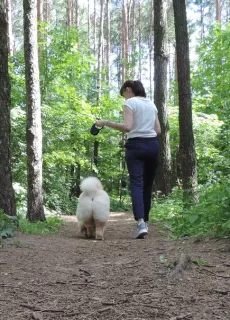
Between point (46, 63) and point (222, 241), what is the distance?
32.1ft

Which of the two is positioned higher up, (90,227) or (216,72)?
(216,72)

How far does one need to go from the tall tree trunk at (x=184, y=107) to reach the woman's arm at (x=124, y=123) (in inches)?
91.3

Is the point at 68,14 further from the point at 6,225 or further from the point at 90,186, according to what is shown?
the point at 6,225

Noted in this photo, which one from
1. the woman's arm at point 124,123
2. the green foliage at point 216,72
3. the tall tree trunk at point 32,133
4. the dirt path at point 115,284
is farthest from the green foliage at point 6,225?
the green foliage at point 216,72

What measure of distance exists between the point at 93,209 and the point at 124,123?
1408 millimetres

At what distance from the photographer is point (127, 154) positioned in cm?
507

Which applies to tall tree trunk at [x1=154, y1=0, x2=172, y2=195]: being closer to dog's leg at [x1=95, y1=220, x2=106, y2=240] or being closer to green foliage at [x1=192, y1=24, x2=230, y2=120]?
green foliage at [x1=192, y1=24, x2=230, y2=120]

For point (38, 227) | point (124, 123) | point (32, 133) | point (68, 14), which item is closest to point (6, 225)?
point (38, 227)

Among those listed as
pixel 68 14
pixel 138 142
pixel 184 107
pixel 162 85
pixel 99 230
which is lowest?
pixel 99 230

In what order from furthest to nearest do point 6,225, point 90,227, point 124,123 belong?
1. point 90,227
2. point 124,123
3. point 6,225

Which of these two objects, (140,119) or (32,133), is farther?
(32,133)

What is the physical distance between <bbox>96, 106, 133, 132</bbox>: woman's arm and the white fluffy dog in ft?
3.54

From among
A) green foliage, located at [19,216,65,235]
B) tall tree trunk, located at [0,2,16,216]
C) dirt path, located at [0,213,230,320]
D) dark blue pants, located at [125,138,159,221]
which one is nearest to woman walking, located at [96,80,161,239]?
dark blue pants, located at [125,138,159,221]

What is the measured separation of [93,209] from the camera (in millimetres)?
5488
